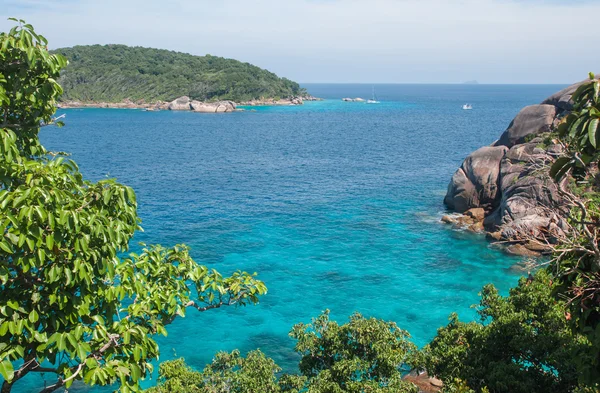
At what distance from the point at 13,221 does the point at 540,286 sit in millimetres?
20977

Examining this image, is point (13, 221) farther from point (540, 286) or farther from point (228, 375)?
point (540, 286)

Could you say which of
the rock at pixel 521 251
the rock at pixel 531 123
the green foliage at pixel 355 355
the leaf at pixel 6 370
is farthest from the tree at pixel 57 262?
the rock at pixel 531 123

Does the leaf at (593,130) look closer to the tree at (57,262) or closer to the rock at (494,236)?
the tree at (57,262)

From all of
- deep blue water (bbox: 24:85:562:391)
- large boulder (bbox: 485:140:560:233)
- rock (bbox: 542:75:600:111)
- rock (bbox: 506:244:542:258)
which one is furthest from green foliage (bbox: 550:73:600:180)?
rock (bbox: 542:75:600:111)

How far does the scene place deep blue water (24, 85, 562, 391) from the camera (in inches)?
1447

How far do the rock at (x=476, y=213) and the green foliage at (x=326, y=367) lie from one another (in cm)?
3842

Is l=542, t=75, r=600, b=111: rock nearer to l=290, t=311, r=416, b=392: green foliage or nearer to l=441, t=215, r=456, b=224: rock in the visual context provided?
l=441, t=215, r=456, b=224: rock

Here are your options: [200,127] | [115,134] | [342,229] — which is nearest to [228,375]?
[342,229]

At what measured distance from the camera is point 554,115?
186 ft

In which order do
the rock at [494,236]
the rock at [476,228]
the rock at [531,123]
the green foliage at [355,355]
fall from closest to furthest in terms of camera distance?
the green foliage at [355,355] < the rock at [494,236] < the rock at [476,228] < the rock at [531,123]

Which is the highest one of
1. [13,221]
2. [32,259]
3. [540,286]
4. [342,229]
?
[13,221]

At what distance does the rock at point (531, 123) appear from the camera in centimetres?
5675

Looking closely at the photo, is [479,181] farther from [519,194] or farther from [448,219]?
[519,194]

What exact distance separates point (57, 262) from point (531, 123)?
5888 cm
